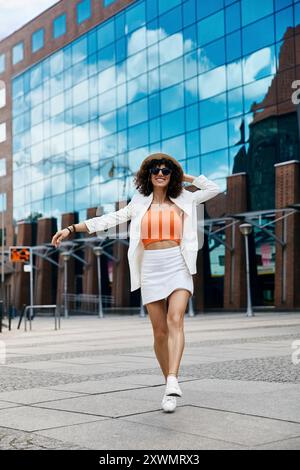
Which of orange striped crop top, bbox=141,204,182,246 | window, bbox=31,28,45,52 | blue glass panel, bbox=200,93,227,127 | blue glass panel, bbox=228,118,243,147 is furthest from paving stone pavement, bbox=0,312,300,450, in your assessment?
window, bbox=31,28,45,52

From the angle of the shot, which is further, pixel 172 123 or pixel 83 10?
pixel 83 10

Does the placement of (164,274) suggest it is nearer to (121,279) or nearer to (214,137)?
(214,137)

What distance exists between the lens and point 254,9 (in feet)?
111

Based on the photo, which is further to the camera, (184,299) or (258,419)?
(184,299)

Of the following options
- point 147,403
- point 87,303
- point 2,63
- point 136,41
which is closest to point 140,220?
→ point 147,403

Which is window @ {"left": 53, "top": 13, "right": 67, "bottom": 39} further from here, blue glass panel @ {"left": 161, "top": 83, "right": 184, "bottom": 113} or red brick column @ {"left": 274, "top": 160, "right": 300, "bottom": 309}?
red brick column @ {"left": 274, "top": 160, "right": 300, "bottom": 309}

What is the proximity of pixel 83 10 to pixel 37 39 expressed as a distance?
7.33 meters

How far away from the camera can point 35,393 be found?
6.95 meters

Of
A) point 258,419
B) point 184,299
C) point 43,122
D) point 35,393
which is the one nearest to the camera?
point 258,419

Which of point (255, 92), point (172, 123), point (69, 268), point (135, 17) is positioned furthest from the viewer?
point (69, 268)

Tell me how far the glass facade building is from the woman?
25558 mm
